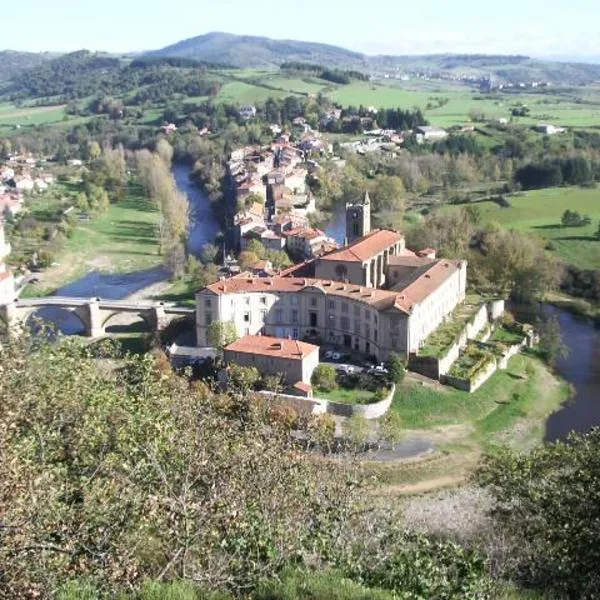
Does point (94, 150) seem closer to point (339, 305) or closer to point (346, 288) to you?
point (346, 288)

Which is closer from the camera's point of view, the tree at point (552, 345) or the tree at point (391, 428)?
the tree at point (391, 428)

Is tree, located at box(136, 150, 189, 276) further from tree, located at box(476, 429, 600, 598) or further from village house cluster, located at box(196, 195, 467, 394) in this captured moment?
tree, located at box(476, 429, 600, 598)

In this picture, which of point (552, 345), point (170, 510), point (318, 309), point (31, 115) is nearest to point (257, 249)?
point (318, 309)

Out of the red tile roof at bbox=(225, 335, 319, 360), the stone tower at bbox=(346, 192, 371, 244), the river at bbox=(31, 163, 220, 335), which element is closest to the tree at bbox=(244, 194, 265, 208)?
the river at bbox=(31, 163, 220, 335)

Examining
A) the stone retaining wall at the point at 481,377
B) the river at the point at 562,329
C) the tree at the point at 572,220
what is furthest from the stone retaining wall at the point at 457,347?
the tree at the point at 572,220

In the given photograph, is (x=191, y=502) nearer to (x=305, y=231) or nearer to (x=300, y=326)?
(x=300, y=326)

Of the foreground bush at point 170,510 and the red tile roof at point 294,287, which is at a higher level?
the foreground bush at point 170,510

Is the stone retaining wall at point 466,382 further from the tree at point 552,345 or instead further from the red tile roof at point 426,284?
the tree at point 552,345

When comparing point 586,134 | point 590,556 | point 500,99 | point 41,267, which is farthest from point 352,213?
point 500,99
